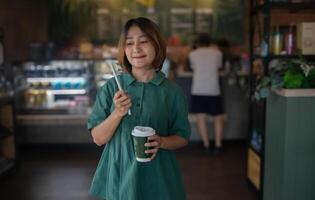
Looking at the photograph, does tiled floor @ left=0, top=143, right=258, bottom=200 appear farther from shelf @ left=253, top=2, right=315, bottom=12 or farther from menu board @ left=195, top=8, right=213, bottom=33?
menu board @ left=195, top=8, right=213, bottom=33

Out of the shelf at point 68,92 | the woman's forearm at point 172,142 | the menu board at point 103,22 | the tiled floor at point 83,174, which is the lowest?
the tiled floor at point 83,174

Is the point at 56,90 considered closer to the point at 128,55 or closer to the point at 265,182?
the point at 265,182

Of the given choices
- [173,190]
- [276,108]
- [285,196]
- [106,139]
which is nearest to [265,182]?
[285,196]

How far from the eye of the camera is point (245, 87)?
5504 mm

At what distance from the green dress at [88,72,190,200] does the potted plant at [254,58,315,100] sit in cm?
153

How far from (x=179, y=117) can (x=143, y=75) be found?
0.78 feet

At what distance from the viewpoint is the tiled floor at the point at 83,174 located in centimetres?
383

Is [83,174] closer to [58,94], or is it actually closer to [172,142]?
[58,94]

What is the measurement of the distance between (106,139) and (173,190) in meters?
0.37

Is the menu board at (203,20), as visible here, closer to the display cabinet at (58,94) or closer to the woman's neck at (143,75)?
the display cabinet at (58,94)

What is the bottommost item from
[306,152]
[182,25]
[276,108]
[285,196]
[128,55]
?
[285,196]

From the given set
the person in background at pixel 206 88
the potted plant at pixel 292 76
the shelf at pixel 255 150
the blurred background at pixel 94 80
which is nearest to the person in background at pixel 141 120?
the potted plant at pixel 292 76

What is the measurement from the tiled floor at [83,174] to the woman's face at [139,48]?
245cm

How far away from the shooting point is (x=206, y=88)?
5.33 m
